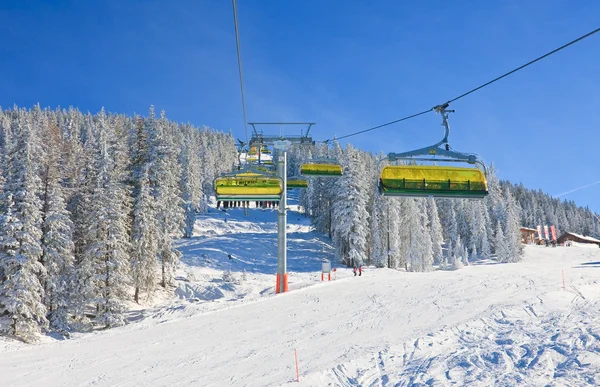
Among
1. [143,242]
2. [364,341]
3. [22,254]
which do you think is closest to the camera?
[364,341]

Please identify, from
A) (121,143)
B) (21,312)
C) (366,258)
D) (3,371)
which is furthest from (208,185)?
(3,371)

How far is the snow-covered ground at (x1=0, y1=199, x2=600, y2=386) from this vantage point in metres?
12.0

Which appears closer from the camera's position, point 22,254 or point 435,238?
point 22,254

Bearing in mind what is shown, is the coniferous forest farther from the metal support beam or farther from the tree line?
the metal support beam

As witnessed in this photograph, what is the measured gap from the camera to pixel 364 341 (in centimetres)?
1527

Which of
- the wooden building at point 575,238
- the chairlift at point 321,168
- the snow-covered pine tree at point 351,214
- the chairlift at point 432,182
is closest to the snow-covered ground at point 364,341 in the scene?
the chairlift at point 432,182

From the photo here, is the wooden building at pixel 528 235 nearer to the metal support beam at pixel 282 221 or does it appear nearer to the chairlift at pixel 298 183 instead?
the chairlift at pixel 298 183

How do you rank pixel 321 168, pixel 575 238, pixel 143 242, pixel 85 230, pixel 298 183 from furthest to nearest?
pixel 575 238
pixel 143 242
pixel 85 230
pixel 298 183
pixel 321 168

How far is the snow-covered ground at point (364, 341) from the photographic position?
12.0m

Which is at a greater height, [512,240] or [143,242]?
[512,240]

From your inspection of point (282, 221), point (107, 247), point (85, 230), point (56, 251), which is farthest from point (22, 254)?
point (282, 221)

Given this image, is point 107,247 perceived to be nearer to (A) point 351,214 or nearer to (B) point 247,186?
(B) point 247,186

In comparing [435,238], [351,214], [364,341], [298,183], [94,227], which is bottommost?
[364,341]

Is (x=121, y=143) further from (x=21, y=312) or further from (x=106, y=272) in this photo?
(x=21, y=312)
